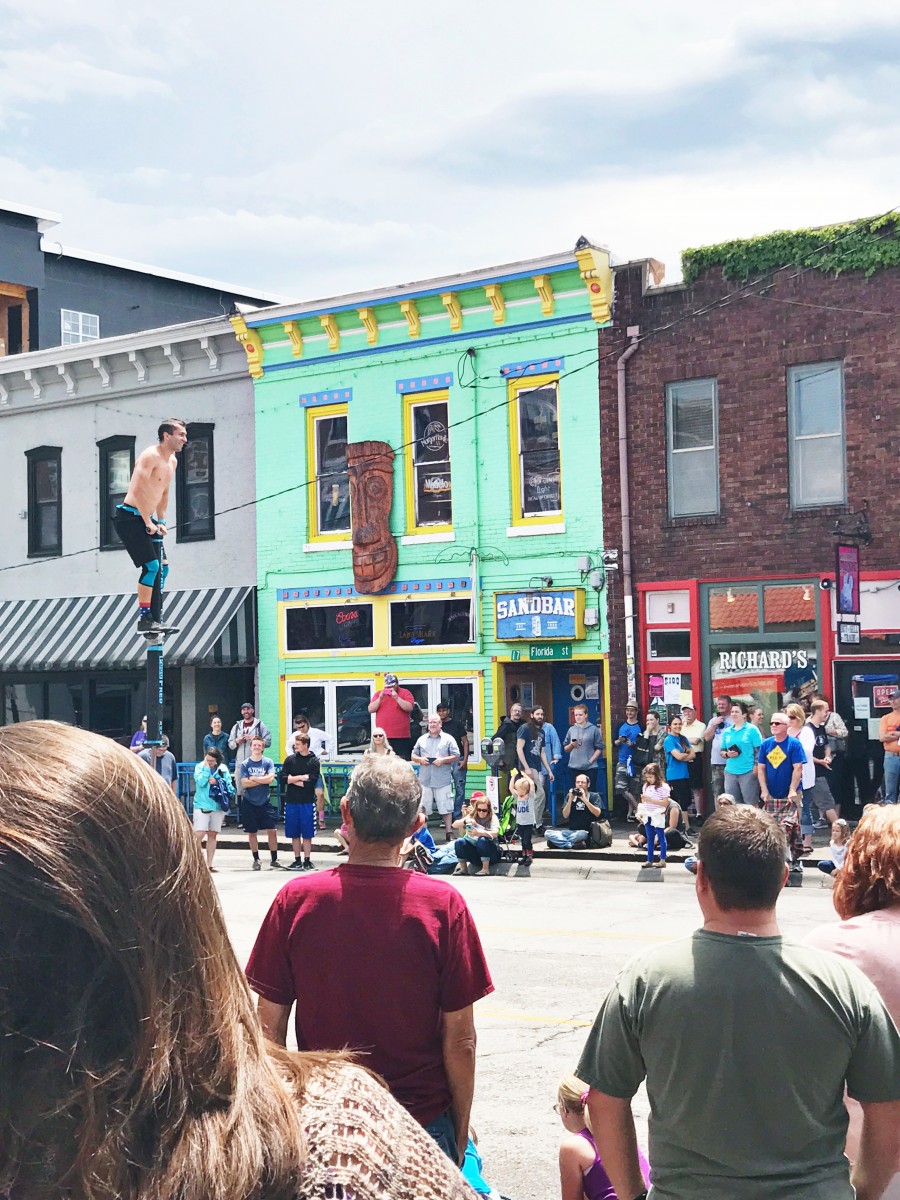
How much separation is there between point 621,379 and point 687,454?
62.0 inches

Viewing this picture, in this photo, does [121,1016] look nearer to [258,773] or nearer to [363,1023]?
[363,1023]

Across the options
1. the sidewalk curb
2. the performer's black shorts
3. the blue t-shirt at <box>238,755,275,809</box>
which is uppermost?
the performer's black shorts

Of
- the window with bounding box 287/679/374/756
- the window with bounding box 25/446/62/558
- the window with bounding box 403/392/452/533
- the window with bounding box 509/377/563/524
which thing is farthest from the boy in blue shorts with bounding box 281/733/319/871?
the window with bounding box 25/446/62/558

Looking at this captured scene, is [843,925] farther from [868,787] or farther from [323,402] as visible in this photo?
[323,402]

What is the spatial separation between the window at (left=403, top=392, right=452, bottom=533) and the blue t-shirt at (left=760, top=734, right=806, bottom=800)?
25.3 feet

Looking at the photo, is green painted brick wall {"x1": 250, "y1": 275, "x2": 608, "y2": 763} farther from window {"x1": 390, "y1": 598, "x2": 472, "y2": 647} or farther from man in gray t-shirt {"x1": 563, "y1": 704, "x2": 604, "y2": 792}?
man in gray t-shirt {"x1": 563, "y1": 704, "x2": 604, "y2": 792}

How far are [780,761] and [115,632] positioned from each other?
554 inches

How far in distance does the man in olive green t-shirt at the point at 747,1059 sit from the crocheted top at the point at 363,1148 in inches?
64.4

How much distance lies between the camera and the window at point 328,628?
24469 millimetres

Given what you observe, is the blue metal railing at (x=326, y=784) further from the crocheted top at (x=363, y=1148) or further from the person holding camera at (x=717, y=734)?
the crocheted top at (x=363, y=1148)

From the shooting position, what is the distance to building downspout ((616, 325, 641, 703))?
71.1 feet

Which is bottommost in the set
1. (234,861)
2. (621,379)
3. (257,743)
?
(234,861)

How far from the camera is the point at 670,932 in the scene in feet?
42.0

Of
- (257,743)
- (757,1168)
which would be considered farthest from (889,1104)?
(257,743)
